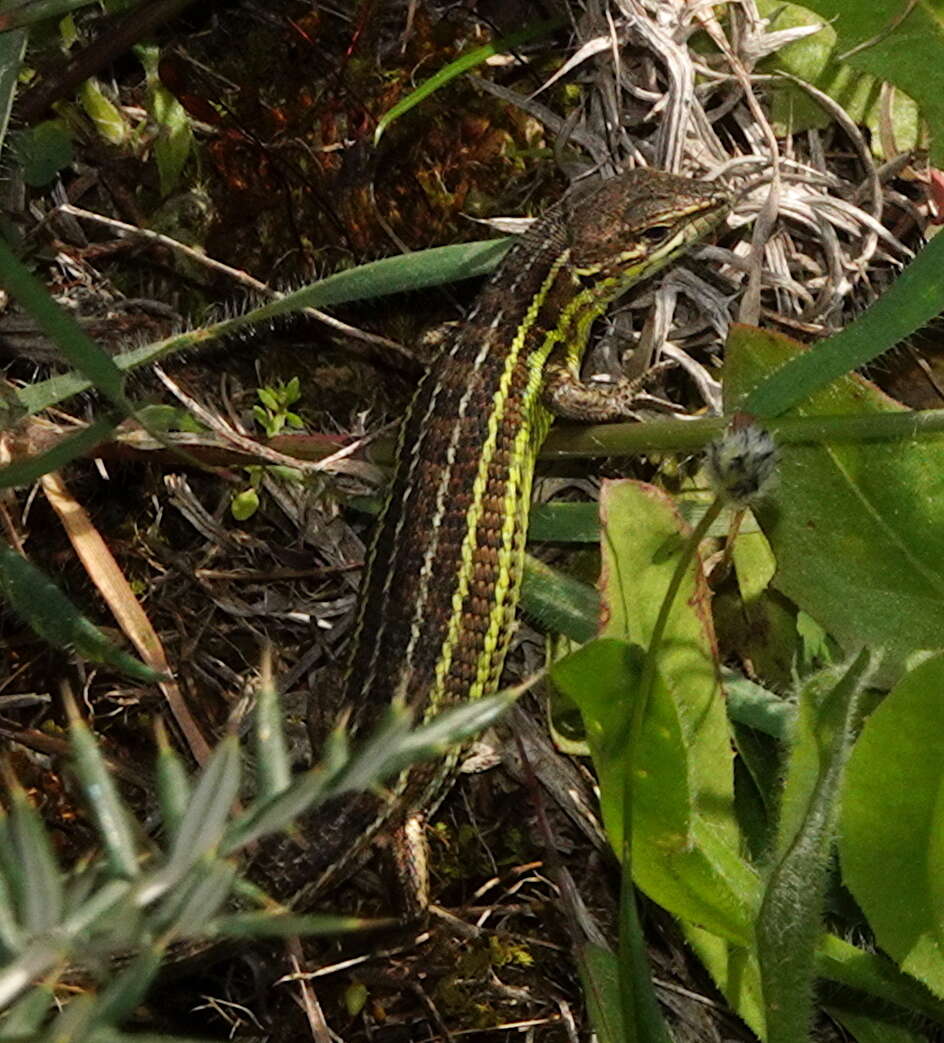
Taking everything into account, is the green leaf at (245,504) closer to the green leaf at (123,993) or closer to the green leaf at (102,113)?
the green leaf at (102,113)

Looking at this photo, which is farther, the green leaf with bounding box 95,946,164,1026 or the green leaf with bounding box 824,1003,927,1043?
the green leaf with bounding box 824,1003,927,1043

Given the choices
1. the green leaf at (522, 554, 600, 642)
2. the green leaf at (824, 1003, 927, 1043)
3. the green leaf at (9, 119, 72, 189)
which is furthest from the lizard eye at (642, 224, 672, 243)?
the green leaf at (824, 1003, 927, 1043)

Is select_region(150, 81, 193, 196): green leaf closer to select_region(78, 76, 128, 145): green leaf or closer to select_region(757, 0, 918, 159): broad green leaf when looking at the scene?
select_region(78, 76, 128, 145): green leaf

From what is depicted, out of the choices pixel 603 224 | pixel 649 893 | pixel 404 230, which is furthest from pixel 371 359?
pixel 649 893

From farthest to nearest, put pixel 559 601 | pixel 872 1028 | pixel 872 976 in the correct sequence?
pixel 559 601, pixel 872 1028, pixel 872 976

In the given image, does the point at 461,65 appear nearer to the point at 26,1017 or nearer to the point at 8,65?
the point at 8,65

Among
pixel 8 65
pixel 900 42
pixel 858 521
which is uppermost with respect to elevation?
pixel 8 65

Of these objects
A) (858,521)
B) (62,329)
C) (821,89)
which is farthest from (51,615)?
(821,89)

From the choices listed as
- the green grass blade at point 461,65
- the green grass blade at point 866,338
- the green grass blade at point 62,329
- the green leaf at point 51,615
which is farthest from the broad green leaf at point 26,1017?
the green grass blade at point 461,65
